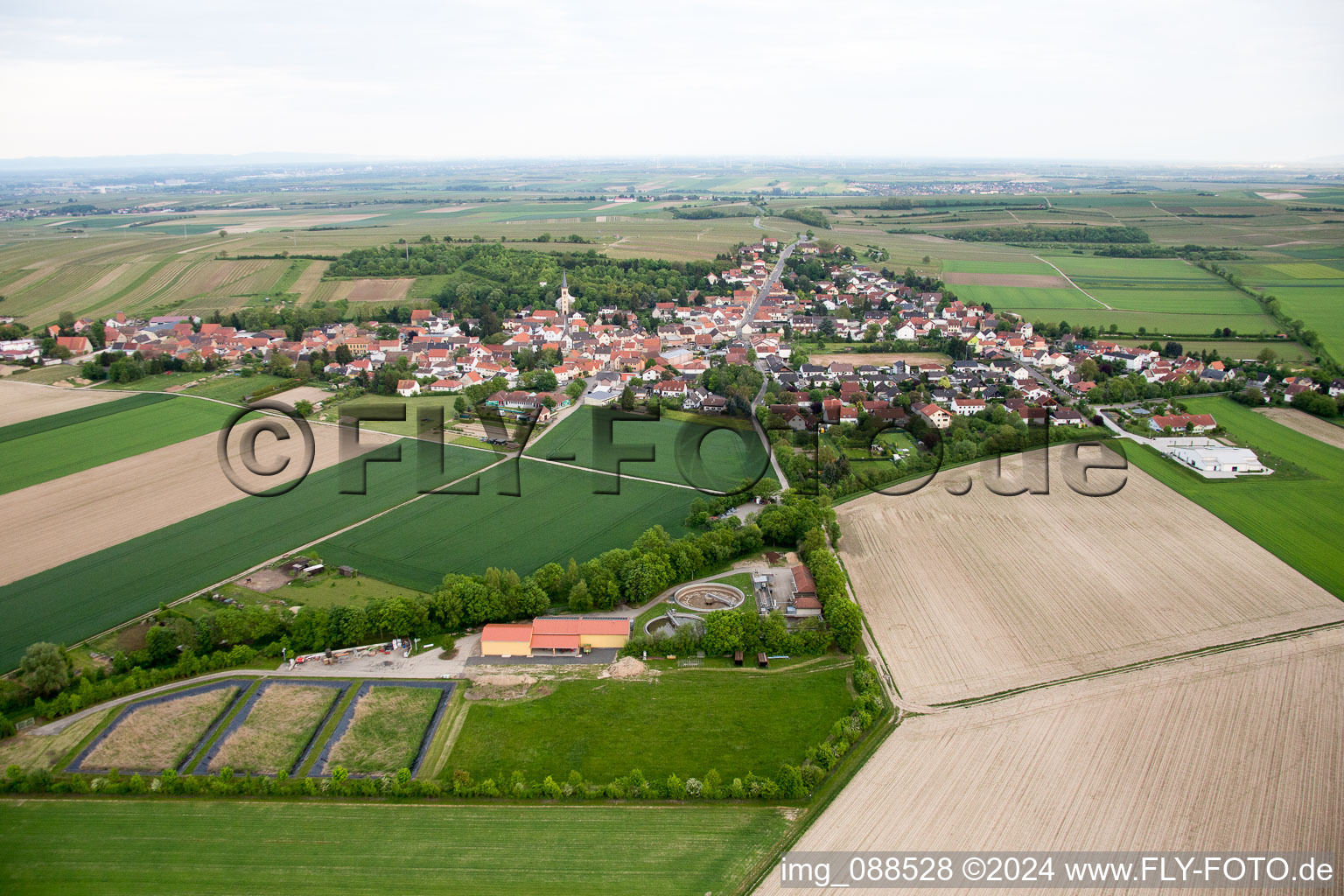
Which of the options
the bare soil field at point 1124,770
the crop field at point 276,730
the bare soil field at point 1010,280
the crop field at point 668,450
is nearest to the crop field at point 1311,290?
the bare soil field at point 1010,280

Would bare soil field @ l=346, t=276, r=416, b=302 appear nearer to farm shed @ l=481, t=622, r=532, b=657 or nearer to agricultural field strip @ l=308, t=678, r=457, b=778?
farm shed @ l=481, t=622, r=532, b=657

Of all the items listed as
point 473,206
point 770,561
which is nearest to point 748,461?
point 770,561

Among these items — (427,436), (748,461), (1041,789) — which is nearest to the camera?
(1041,789)

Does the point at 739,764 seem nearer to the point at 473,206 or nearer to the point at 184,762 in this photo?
the point at 184,762

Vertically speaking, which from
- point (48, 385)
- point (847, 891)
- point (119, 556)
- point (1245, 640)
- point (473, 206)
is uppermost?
point (473, 206)

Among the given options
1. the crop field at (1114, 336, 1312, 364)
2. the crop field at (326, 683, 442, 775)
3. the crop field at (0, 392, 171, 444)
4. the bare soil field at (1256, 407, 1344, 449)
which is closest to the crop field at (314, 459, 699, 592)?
the crop field at (326, 683, 442, 775)

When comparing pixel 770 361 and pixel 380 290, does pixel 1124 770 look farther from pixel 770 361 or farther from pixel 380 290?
pixel 380 290
